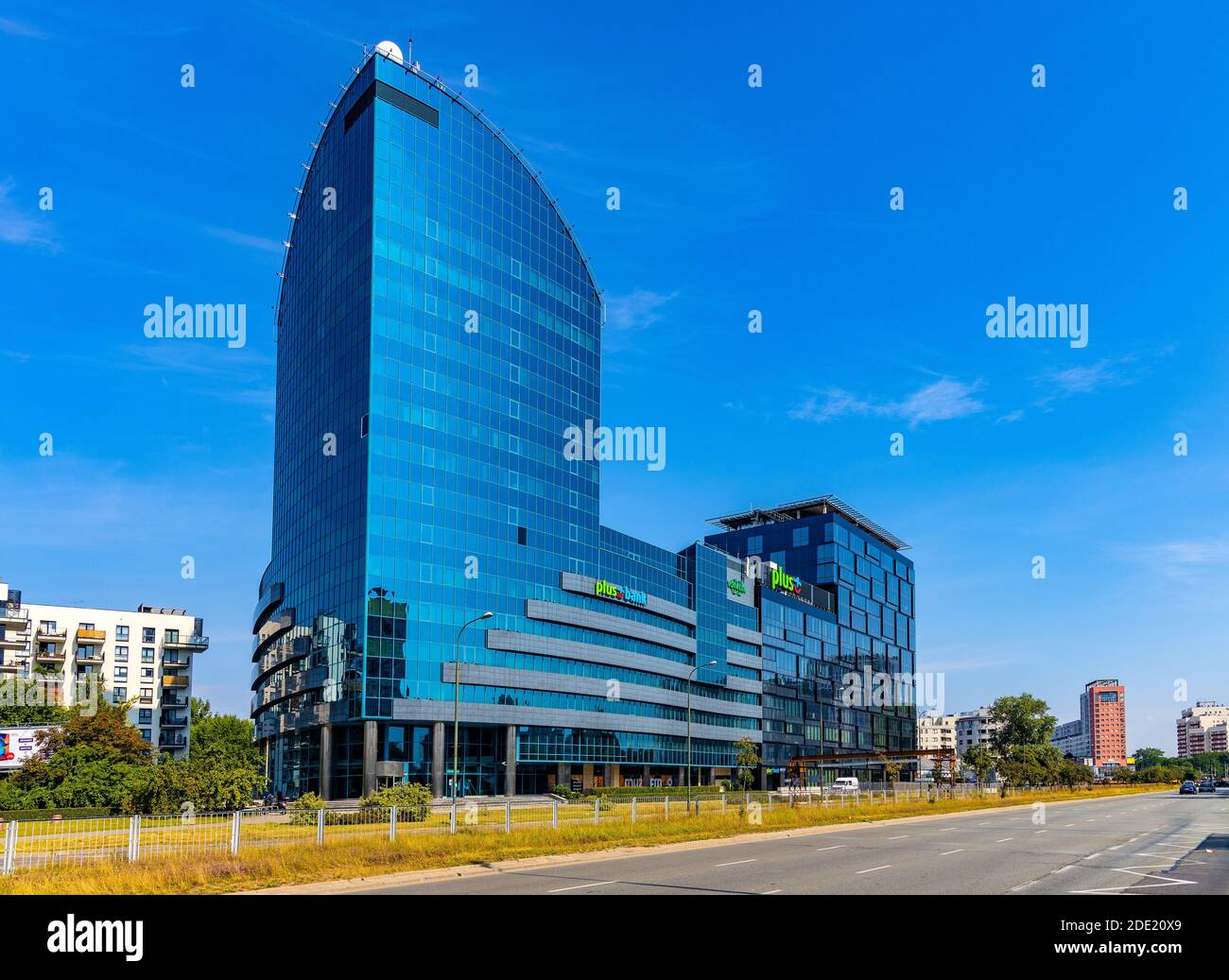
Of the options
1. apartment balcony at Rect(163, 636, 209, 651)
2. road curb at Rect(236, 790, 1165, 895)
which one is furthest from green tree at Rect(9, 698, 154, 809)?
apartment balcony at Rect(163, 636, 209, 651)

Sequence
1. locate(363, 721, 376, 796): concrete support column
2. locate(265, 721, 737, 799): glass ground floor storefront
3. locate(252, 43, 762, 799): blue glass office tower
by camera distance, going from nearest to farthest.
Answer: locate(363, 721, 376, 796): concrete support column → locate(265, 721, 737, 799): glass ground floor storefront → locate(252, 43, 762, 799): blue glass office tower

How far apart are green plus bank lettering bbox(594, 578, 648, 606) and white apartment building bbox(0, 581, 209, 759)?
195 ft

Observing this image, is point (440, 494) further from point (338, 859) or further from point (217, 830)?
point (338, 859)

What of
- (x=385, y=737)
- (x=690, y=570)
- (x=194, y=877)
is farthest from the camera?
(x=690, y=570)

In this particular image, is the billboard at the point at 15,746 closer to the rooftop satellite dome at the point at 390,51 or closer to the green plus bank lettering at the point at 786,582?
the rooftop satellite dome at the point at 390,51

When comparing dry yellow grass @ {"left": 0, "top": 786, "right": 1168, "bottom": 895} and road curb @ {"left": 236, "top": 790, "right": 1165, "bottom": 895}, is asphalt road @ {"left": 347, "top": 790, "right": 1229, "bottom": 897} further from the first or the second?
dry yellow grass @ {"left": 0, "top": 786, "right": 1168, "bottom": 895}

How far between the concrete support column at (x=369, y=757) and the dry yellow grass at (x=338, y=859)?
133ft

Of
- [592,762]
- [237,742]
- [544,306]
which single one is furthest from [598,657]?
[237,742]

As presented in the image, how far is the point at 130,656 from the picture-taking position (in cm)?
12888

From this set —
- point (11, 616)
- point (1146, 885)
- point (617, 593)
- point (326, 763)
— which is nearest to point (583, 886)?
point (1146, 885)

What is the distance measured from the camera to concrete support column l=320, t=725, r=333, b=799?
80.1m

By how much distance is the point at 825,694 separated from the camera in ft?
496
